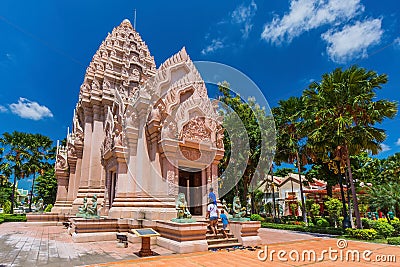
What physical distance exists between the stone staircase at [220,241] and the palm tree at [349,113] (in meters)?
7.65

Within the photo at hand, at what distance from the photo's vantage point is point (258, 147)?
72.7 feet

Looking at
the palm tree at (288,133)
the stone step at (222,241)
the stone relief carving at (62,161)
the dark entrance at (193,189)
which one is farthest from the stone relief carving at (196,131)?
the stone relief carving at (62,161)

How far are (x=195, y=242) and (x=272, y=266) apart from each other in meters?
2.52

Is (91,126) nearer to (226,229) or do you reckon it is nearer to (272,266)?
(226,229)

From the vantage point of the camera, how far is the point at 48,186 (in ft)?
103

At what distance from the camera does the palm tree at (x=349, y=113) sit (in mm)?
13533

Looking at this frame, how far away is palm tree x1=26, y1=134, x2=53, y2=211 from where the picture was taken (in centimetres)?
2950

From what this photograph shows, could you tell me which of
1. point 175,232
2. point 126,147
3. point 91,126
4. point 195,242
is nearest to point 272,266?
point 195,242

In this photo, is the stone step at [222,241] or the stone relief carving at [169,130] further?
the stone relief carving at [169,130]

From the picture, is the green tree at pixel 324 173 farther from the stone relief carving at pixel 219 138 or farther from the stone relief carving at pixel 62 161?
the stone relief carving at pixel 62 161

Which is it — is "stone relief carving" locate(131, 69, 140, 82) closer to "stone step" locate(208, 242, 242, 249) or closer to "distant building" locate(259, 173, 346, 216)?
"stone step" locate(208, 242, 242, 249)

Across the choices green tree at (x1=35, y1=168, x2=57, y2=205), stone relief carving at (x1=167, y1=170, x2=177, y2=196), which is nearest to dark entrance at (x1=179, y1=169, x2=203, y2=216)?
stone relief carving at (x1=167, y1=170, x2=177, y2=196)

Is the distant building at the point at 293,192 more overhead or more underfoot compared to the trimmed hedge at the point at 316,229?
more overhead

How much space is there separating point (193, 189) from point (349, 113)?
9.35m
